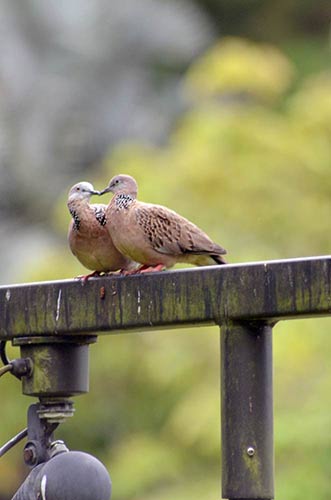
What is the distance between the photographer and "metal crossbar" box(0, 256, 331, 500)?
2537mm

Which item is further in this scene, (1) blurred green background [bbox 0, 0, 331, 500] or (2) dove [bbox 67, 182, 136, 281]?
(1) blurred green background [bbox 0, 0, 331, 500]

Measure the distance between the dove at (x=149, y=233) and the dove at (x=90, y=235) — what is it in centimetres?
4

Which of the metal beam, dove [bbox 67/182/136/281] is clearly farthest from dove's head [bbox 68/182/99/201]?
the metal beam

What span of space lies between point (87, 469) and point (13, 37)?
14.1 metres

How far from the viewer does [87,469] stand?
8.93ft

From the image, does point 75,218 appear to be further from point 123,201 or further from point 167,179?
point 167,179

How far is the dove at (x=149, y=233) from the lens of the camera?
11.7 ft

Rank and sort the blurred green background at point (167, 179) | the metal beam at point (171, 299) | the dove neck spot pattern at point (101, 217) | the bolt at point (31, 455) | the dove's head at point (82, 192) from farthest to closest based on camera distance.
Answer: the blurred green background at point (167, 179)
the dove neck spot pattern at point (101, 217)
the dove's head at point (82, 192)
the bolt at point (31, 455)
the metal beam at point (171, 299)

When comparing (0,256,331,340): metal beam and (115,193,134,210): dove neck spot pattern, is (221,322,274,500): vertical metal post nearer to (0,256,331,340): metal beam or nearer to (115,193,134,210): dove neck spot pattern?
(0,256,331,340): metal beam

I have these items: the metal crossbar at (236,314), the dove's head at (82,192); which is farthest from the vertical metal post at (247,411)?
the dove's head at (82,192)

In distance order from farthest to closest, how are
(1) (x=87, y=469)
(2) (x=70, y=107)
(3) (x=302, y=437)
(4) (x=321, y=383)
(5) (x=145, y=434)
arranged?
(2) (x=70, y=107) → (5) (x=145, y=434) → (4) (x=321, y=383) → (3) (x=302, y=437) → (1) (x=87, y=469)

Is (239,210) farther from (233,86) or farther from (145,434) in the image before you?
(145,434)

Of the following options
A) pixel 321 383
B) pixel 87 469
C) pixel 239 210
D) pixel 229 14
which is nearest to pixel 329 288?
pixel 87 469

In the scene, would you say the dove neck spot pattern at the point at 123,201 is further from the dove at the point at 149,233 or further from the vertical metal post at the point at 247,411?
the vertical metal post at the point at 247,411
